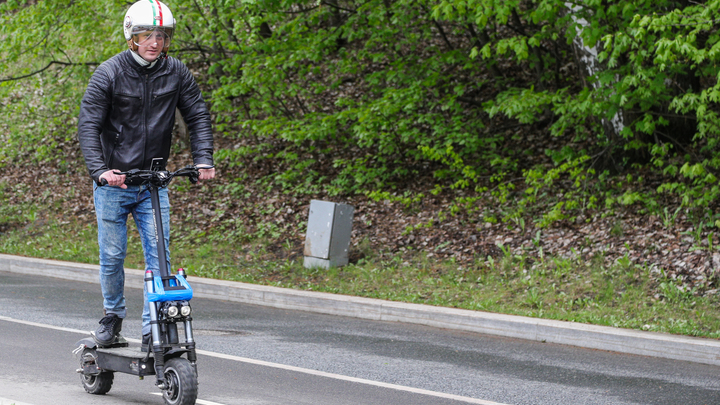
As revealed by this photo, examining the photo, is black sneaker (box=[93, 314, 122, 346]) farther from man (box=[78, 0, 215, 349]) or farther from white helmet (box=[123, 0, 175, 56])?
white helmet (box=[123, 0, 175, 56])

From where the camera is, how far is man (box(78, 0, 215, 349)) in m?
4.11

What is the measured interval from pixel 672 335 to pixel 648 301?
1.22m

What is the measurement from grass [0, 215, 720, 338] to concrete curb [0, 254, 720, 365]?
0.38 metres

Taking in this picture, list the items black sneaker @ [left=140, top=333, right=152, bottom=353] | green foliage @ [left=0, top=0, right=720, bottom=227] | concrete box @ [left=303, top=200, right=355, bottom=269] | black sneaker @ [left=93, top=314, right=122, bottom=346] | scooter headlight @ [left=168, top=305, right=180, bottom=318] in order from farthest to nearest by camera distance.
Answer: concrete box @ [left=303, top=200, right=355, bottom=269], green foliage @ [left=0, top=0, right=720, bottom=227], black sneaker @ [left=93, top=314, right=122, bottom=346], black sneaker @ [left=140, top=333, right=152, bottom=353], scooter headlight @ [left=168, top=305, right=180, bottom=318]

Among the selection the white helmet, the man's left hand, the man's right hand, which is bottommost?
the man's right hand

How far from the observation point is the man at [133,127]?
4.11 metres

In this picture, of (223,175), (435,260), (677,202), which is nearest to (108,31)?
(223,175)

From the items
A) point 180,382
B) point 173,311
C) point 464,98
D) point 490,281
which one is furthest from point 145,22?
point 464,98

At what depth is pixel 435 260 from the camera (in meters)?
10.7

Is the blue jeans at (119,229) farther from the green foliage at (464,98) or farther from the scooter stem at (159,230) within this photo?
the green foliage at (464,98)

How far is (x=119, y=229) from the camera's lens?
4391mm

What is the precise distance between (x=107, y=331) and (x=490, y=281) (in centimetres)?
613

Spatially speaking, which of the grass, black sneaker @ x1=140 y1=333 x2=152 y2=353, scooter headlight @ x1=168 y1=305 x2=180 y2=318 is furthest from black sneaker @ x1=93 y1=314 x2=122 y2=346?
the grass

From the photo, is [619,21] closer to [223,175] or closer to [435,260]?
[435,260]
